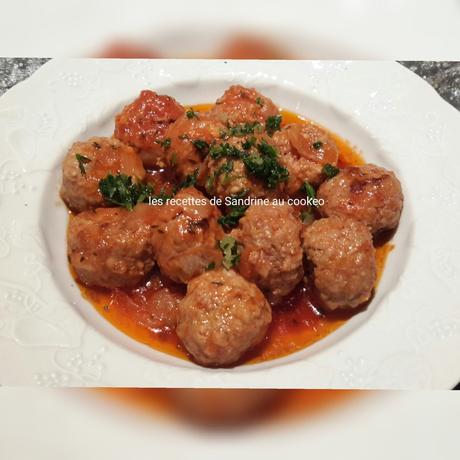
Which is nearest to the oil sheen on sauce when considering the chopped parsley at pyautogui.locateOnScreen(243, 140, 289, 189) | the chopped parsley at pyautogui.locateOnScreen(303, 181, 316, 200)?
the chopped parsley at pyautogui.locateOnScreen(303, 181, 316, 200)

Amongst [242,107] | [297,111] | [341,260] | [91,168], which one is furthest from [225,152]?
[297,111]

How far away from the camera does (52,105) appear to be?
430cm

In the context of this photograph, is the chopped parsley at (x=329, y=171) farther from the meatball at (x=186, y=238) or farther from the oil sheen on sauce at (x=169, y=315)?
the meatball at (x=186, y=238)

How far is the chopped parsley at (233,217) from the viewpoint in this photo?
3684 millimetres

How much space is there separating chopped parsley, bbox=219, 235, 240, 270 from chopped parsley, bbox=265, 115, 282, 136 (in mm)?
1135

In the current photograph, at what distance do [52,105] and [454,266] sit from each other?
10.8 feet

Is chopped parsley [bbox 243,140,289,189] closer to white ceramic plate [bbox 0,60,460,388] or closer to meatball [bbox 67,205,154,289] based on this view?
meatball [bbox 67,205,154,289]

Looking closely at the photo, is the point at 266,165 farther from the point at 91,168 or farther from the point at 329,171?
the point at 91,168

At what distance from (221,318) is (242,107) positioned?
1.80 m

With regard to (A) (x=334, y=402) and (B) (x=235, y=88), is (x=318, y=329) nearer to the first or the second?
(A) (x=334, y=402)

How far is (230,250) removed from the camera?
344 cm

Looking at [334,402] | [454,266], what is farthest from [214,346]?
[454,266]

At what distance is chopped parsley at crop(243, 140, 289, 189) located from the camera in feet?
11.9

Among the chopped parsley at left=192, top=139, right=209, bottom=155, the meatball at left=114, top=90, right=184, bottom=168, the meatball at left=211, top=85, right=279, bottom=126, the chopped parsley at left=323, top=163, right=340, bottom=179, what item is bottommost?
the meatball at left=114, top=90, right=184, bottom=168
